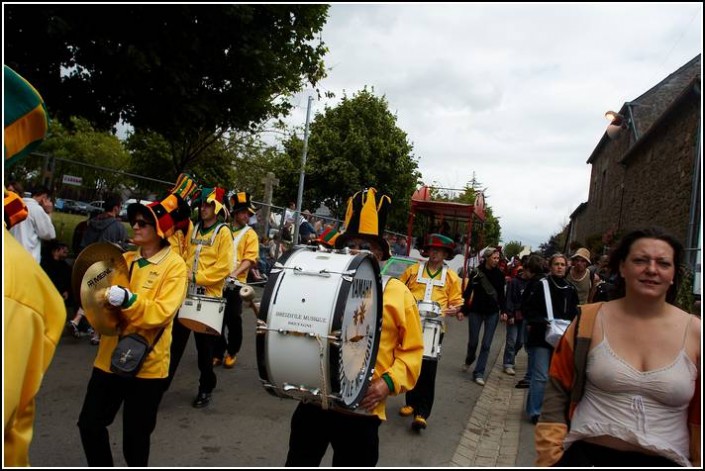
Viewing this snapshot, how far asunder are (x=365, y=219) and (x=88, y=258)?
1.61 metres

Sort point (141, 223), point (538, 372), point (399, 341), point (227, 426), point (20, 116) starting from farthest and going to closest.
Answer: point (538, 372), point (227, 426), point (141, 223), point (399, 341), point (20, 116)

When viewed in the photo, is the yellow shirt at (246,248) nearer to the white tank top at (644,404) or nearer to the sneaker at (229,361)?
the sneaker at (229,361)

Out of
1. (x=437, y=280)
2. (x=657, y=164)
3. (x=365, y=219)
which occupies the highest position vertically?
(x=657, y=164)

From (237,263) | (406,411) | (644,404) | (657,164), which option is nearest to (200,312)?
(237,263)

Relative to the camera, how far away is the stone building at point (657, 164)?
42.1ft

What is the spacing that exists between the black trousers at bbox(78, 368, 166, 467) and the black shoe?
2.10 m

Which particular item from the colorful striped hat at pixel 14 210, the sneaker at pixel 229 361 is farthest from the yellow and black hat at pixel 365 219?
the sneaker at pixel 229 361

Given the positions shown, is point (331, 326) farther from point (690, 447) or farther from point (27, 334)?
point (690, 447)

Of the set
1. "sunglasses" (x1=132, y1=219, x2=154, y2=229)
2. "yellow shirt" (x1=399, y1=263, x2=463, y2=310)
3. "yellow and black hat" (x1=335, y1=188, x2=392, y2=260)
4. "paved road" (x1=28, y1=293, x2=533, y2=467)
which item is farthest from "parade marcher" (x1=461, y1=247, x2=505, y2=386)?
"sunglasses" (x1=132, y1=219, x2=154, y2=229)

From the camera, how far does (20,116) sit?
5.19ft

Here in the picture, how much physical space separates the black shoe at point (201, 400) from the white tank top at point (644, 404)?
393 cm

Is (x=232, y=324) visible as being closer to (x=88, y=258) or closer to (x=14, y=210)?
(x=88, y=258)

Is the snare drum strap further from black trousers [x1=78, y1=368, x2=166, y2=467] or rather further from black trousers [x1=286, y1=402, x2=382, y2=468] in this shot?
black trousers [x1=286, y1=402, x2=382, y2=468]

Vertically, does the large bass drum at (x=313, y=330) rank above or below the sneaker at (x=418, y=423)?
above
